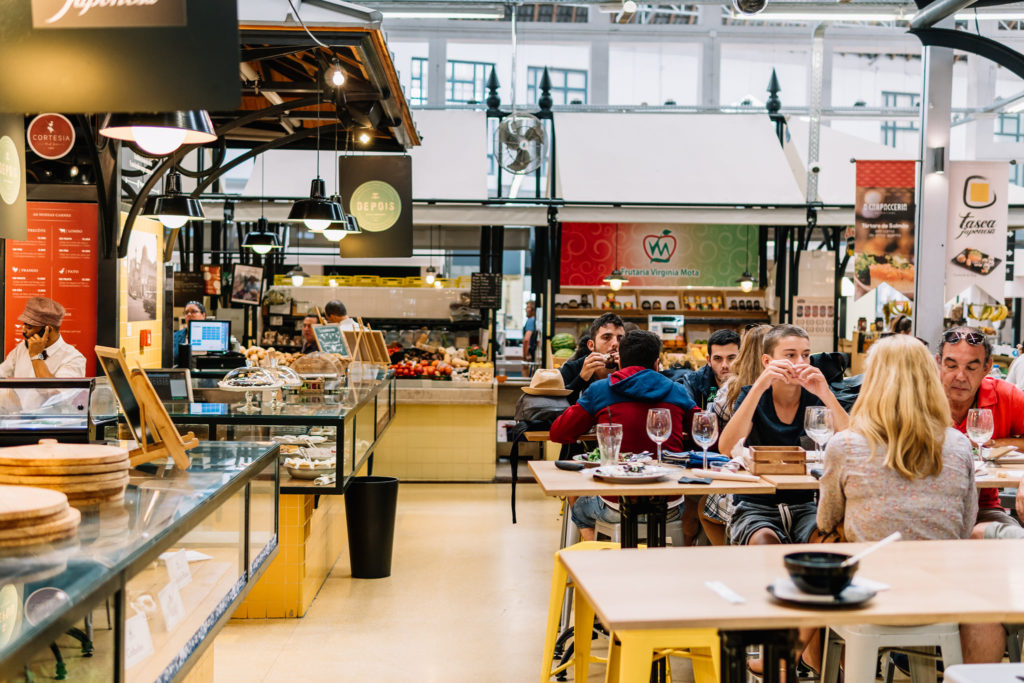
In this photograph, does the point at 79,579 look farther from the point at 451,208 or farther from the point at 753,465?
the point at 451,208

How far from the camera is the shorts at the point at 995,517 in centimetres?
419

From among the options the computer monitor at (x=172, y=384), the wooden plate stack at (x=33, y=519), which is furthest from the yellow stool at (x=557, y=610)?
the computer monitor at (x=172, y=384)

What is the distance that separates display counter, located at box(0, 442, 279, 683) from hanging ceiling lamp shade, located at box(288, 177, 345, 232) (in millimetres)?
3968

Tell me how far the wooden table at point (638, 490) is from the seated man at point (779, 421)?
0.31 metres

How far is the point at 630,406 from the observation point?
4.90m

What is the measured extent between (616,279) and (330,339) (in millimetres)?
6430

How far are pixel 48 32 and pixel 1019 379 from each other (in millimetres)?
8390

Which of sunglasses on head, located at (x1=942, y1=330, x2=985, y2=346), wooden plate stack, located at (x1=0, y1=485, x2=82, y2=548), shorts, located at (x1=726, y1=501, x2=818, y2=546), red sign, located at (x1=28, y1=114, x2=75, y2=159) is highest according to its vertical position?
red sign, located at (x1=28, y1=114, x2=75, y2=159)

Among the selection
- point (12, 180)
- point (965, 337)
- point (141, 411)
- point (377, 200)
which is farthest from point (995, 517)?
point (377, 200)

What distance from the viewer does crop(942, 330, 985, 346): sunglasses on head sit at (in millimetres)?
4652

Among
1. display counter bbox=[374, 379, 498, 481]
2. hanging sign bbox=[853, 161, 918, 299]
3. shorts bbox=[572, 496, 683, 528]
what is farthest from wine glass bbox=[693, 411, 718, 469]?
display counter bbox=[374, 379, 498, 481]

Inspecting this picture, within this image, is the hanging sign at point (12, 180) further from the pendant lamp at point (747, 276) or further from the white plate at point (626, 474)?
the pendant lamp at point (747, 276)

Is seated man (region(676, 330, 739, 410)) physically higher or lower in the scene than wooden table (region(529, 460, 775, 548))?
higher

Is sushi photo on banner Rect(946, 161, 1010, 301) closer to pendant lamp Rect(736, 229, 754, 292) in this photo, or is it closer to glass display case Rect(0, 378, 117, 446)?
glass display case Rect(0, 378, 117, 446)
